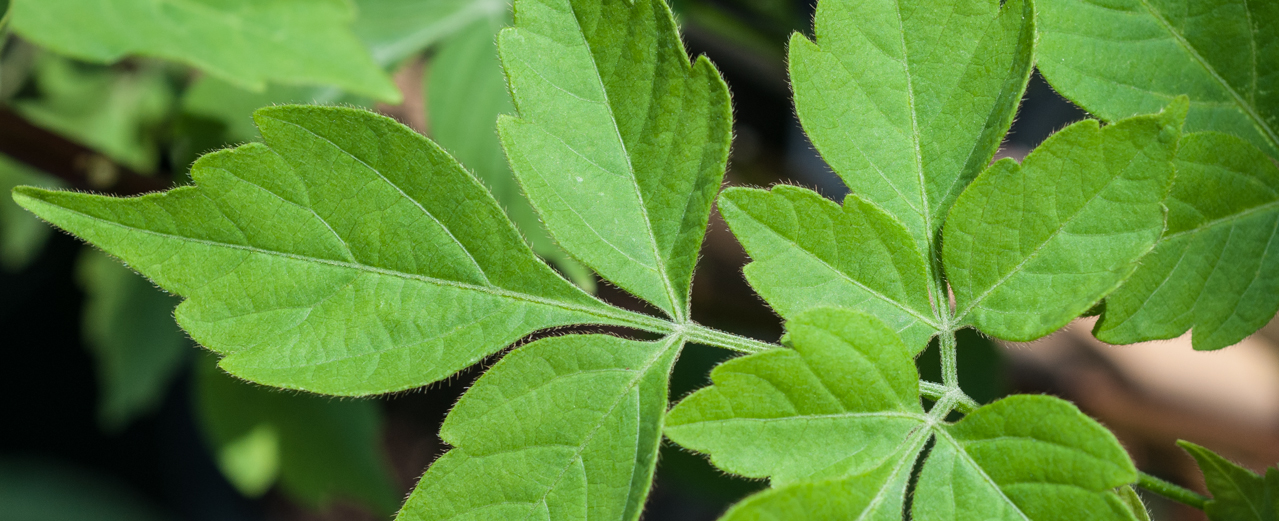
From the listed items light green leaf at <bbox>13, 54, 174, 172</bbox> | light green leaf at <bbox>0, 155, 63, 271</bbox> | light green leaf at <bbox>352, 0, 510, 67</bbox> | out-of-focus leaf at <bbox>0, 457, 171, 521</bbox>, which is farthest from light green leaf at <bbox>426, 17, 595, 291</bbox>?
out-of-focus leaf at <bbox>0, 457, 171, 521</bbox>

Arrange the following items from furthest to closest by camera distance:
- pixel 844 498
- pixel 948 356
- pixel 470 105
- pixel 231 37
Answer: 1. pixel 470 105
2. pixel 231 37
3. pixel 948 356
4. pixel 844 498

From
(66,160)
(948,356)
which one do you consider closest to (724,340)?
(948,356)

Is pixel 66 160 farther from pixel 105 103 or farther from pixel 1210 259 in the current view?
pixel 1210 259

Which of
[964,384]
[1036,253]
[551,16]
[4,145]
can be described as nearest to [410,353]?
[551,16]

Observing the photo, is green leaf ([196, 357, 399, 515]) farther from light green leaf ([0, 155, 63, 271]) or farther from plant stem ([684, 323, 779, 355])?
plant stem ([684, 323, 779, 355])

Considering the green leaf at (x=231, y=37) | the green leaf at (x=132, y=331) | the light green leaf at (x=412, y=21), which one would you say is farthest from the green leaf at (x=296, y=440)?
the green leaf at (x=231, y=37)
